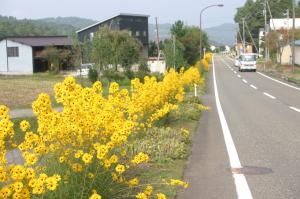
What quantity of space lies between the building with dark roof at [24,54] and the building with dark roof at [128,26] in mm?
19210

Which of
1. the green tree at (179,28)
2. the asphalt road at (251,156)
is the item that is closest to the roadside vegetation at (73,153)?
the asphalt road at (251,156)

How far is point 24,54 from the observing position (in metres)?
61.7

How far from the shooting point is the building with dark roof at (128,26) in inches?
3278

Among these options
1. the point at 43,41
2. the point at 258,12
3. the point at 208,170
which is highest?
the point at 258,12

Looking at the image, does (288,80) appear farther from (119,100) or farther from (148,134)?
(119,100)

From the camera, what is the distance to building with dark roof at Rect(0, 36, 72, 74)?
61.4 meters

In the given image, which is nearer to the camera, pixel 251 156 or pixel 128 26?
pixel 251 156

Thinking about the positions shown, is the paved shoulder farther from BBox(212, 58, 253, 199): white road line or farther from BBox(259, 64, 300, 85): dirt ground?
BBox(259, 64, 300, 85): dirt ground

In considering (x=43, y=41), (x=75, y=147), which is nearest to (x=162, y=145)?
(x=75, y=147)

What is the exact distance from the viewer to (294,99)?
22781 millimetres

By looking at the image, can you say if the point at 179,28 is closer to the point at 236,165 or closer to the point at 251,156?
the point at 251,156

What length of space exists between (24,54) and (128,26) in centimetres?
2698

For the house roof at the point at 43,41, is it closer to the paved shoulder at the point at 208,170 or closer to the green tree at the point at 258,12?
the paved shoulder at the point at 208,170

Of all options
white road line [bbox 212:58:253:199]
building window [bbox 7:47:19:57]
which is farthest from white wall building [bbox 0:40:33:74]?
white road line [bbox 212:58:253:199]
